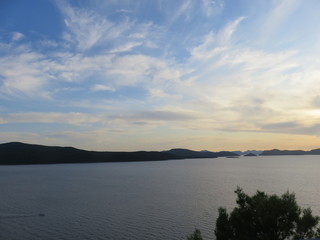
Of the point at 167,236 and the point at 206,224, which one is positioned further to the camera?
the point at 206,224

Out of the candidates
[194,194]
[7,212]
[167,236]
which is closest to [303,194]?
[194,194]

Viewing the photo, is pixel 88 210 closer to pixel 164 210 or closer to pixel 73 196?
pixel 164 210

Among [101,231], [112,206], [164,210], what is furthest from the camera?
[112,206]

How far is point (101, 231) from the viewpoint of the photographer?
73.2 m

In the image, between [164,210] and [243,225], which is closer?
[243,225]

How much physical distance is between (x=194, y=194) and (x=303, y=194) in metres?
50.3

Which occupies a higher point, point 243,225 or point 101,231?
point 243,225

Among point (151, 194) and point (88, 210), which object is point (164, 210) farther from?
point (151, 194)

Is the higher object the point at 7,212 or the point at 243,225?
the point at 243,225

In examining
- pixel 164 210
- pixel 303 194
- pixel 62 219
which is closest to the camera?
pixel 62 219

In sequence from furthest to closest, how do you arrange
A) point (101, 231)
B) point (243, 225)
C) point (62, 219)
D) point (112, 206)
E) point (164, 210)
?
point (112, 206)
point (164, 210)
point (62, 219)
point (101, 231)
point (243, 225)

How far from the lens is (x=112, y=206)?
104 m

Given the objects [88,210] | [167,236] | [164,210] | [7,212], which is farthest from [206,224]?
[7,212]

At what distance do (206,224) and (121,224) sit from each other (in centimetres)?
2438
